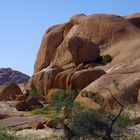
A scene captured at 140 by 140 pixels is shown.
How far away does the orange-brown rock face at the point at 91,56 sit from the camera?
101ft

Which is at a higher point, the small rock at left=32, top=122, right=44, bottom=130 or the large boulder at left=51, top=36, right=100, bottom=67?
the large boulder at left=51, top=36, right=100, bottom=67

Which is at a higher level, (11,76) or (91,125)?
(11,76)

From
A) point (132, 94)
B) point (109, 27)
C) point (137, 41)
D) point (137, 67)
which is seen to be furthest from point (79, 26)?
point (132, 94)

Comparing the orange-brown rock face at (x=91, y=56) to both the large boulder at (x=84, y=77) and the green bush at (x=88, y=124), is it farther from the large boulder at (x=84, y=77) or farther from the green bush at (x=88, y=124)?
the green bush at (x=88, y=124)

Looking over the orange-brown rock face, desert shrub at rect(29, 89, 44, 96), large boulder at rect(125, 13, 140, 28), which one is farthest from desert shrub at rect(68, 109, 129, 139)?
large boulder at rect(125, 13, 140, 28)

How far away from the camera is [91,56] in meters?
45.1

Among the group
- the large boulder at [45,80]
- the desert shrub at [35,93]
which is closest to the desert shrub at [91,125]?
the large boulder at [45,80]

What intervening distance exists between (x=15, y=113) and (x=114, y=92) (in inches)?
345

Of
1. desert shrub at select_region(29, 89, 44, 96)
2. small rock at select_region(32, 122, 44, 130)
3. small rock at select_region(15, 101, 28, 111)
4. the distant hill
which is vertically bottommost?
small rock at select_region(32, 122, 44, 130)

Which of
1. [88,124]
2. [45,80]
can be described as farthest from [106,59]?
[88,124]

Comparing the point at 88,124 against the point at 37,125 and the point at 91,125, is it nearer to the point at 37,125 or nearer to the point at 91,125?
the point at 91,125

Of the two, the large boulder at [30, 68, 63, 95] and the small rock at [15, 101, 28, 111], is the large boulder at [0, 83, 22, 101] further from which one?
the small rock at [15, 101, 28, 111]

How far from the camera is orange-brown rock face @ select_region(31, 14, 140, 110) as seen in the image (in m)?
30.8

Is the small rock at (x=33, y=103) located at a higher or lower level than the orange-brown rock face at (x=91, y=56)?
lower
